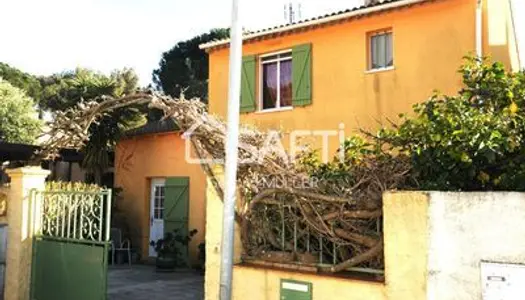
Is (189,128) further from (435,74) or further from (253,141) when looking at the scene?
(435,74)

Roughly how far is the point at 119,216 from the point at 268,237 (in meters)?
10.6

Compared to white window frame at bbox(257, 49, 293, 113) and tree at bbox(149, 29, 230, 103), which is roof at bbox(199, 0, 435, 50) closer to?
white window frame at bbox(257, 49, 293, 113)

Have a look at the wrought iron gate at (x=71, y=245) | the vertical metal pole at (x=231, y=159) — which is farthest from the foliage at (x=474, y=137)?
the wrought iron gate at (x=71, y=245)

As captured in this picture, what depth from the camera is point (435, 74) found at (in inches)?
417

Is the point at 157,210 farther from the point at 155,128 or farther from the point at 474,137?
the point at 474,137

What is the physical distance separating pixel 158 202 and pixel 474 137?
39.6ft

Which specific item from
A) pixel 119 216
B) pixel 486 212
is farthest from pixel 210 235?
pixel 119 216

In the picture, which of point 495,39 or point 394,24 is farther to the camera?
point 394,24

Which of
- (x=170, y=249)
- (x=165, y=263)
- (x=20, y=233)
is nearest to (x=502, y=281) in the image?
(x=20, y=233)

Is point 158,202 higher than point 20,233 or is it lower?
higher

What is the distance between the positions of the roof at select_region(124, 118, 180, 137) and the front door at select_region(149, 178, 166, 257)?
1.45 metres

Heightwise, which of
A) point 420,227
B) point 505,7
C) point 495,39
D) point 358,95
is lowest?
point 420,227

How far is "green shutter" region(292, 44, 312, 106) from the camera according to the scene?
12.4 meters

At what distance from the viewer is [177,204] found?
571 inches
